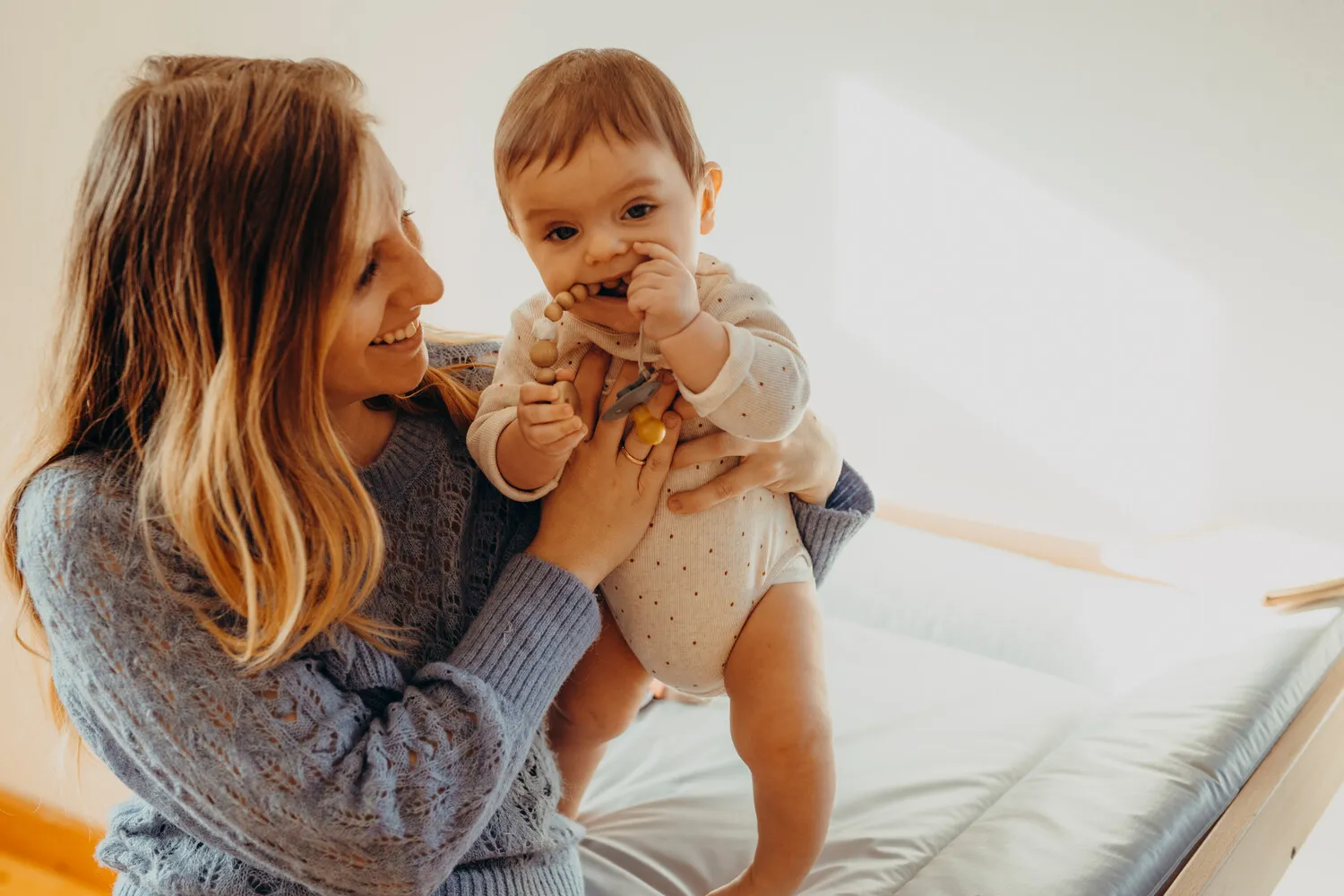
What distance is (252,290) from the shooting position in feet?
2.88

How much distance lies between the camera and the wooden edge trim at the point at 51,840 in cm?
260

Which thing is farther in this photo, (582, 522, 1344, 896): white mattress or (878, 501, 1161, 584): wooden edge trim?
(878, 501, 1161, 584): wooden edge trim

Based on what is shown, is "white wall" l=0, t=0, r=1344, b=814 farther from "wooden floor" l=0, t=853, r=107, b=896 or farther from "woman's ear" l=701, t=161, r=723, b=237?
"woman's ear" l=701, t=161, r=723, b=237

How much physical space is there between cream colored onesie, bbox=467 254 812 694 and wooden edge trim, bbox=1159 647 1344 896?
0.54 meters

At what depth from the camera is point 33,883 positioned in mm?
2580

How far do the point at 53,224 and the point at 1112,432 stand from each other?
2.27m

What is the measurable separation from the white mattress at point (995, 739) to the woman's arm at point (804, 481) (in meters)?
0.39

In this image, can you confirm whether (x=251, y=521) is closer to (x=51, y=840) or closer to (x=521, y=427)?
(x=521, y=427)

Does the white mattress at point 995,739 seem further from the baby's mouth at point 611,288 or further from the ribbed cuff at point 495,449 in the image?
the baby's mouth at point 611,288

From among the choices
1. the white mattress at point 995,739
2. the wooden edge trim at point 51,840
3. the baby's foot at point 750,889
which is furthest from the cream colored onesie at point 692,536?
the wooden edge trim at point 51,840

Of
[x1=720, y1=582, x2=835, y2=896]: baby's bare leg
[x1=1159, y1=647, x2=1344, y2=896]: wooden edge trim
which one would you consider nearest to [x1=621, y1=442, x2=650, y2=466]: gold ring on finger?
[x1=720, y1=582, x2=835, y2=896]: baby's bare leg

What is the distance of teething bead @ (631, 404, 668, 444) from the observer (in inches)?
42.5

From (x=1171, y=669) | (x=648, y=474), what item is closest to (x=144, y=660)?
(x=648, y=474)

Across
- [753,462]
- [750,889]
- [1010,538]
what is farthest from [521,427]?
[1010,538]
